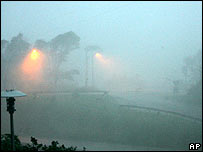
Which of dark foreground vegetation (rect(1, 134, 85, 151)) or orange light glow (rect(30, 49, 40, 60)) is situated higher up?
orange light glow (rect(30, 49, 40, 60))

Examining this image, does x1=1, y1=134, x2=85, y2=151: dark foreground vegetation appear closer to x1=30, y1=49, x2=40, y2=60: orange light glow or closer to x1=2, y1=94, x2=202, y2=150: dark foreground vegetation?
x1=2, y1=94, x2=202, y2=150: dark foreground vegetation

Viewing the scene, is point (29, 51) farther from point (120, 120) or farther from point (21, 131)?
point (120, 120)

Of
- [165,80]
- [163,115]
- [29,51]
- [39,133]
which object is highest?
[29,51]

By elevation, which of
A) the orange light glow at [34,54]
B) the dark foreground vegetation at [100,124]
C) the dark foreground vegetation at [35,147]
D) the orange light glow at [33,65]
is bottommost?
the dark foreground vegetation at [100,124]

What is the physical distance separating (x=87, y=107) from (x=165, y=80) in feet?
78.3

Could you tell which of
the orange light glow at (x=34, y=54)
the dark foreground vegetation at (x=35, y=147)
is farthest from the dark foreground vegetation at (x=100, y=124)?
the orange light glow at (x=34, y=54)

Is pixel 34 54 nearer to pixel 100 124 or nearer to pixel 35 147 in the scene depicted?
pixel 100 124

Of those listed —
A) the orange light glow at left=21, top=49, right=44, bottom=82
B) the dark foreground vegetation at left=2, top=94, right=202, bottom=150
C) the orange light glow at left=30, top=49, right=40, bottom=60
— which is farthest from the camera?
the orange light glow at left=30, top=49, right=40, bottom=60

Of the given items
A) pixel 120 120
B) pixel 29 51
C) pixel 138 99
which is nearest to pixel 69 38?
pixel 29 51

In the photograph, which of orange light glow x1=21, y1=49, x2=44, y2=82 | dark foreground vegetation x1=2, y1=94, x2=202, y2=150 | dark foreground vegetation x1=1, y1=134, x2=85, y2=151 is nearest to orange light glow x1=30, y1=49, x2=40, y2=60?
orange light glow x1=21, y1=49, x2=44, y2=82

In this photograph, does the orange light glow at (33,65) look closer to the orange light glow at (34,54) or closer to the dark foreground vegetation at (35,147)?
the orange light glow at (34,54)

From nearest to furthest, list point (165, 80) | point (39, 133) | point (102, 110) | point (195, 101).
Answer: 1. point (39, 133)
2. point (102, 110)
3. point (195, 101)
4. point (165, 80)

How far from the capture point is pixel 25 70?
85.1 ft

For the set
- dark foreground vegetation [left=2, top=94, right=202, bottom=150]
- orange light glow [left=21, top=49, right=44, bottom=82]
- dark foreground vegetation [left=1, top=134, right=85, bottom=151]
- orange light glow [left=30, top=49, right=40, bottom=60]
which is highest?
orange light glow [left=30, top=49, right=40, bottom=60]
